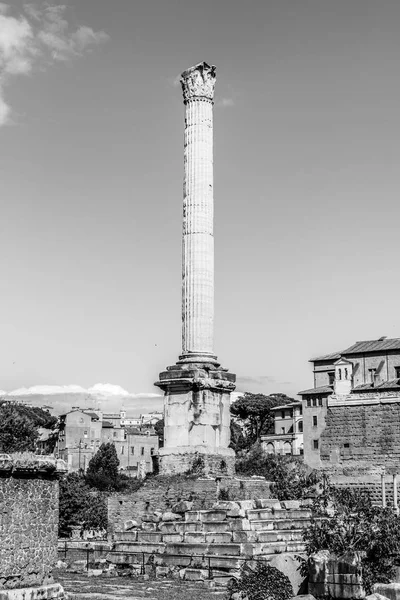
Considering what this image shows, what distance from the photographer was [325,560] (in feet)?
51.1

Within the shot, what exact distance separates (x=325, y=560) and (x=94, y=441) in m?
86.7

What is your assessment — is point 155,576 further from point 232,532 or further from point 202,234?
point 202,234

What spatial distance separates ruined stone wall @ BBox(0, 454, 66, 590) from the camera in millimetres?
11609

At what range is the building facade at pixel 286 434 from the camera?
7950cm

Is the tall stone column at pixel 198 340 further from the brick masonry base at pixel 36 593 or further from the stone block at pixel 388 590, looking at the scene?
the brick masonry base at pixel 36 593

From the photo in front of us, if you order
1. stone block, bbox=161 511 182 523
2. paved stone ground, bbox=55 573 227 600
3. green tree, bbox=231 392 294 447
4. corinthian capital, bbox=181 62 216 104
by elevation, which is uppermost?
corinthian capital, bbox=181 62 216 104

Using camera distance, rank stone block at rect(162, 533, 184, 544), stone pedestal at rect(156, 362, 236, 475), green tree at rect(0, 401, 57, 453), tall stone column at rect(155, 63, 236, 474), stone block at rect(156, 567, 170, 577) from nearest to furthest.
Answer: stone block at rect(156, 567, 170, 577)
stone block at rect(162, 533, 184, 544)
stone pedestal at rect(156, 362, 236, 475)
tall stone column at rect(155, 63, 236, 474)
green tree at rect(0, 401, 57, 453)

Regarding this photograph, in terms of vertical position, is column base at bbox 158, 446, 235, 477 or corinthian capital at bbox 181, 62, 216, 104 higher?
corinthian capital at bbox 181, 62, 216, 104

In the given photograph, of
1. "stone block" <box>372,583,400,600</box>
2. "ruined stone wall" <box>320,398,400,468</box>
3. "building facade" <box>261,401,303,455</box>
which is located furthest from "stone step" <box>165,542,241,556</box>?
"building facade" <box>261,401,303,455</box>

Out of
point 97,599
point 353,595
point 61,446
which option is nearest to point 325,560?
point 353,595

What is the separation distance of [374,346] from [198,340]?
48.4m

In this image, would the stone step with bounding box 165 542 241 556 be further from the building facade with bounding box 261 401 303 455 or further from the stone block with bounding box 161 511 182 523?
the building facade with bounding box 261 401 303 455

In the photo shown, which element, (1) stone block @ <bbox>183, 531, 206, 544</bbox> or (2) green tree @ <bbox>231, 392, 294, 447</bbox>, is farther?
(2) green tree @ <bbox>231, 392, 294, 447</bbox>

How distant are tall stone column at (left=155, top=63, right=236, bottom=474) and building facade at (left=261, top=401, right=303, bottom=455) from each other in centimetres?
5078
